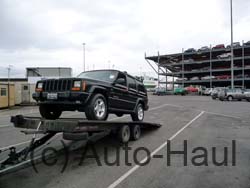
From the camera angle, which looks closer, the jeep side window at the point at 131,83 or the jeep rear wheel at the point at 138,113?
the jeep side window at the point at 131,83

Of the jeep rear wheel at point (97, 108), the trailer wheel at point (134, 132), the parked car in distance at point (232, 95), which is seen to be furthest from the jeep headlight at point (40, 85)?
the parked car in distance at point (232, 95)

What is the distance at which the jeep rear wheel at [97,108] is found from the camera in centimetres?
660

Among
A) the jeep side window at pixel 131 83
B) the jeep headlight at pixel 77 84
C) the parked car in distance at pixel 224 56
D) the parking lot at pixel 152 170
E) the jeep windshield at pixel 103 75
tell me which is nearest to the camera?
the parking lot at pixel 152 170

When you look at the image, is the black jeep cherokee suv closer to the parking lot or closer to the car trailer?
the car trailer

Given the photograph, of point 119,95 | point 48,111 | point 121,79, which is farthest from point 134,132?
point 48,111

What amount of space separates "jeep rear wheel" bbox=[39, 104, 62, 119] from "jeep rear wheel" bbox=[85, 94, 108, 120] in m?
1.49

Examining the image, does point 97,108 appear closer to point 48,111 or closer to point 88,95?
point 88,95

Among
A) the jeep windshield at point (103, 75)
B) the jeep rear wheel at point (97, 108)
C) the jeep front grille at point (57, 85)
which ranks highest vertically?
the jeep windshield at point (103, 75)

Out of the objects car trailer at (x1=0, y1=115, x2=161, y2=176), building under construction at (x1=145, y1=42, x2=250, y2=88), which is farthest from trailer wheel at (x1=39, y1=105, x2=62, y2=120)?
building under construction at (x1=145, y1=42, x2=250, y2=88)

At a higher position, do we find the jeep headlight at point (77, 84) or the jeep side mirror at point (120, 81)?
the jeep side mirror at point (120, 81)

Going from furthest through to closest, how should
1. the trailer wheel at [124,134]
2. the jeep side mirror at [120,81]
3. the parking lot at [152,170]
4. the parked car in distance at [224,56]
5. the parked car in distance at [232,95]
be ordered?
the parked car in distance at [224,56] < the parked car in distance at [232,95] < the jeep side mirror at [120,81] < the trailer wheel at [124,134] < the parking lot at [152,170]

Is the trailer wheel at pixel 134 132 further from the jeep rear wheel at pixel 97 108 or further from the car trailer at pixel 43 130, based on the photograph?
the jeep rear wheel at pixel 97 108

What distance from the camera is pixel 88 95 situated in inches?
Answer: 256

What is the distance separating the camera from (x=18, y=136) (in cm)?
936
